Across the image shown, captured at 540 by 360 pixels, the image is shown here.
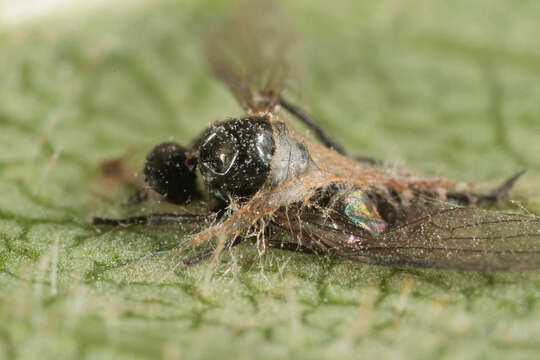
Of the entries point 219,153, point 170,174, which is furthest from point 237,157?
point 170,174

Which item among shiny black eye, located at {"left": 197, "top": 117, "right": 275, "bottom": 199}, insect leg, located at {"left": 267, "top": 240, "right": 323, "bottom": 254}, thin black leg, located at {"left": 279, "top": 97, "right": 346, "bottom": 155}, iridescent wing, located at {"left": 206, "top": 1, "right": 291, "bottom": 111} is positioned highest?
iridescent wing, located at {"left": 206, "top": 1, "right": 291, "bottom": 111}

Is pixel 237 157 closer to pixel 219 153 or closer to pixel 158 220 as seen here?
pixel 219 153

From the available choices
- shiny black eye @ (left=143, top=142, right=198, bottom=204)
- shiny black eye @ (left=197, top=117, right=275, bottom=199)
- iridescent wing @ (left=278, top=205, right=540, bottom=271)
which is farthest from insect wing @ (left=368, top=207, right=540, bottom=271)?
shiny black eye @ (left=143, top=142, right=198, bottom=204)

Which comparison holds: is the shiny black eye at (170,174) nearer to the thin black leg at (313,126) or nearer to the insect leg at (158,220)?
the insect leg at (158,220)

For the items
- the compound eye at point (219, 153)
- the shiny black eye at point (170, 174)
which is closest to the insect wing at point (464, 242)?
the compound eye at point (219, 153)

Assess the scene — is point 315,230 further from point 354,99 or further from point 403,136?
point 354,99

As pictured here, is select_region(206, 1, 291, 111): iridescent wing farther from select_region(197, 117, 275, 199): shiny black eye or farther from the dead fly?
select_region(197, 117, 275, 199): shiny black eye
